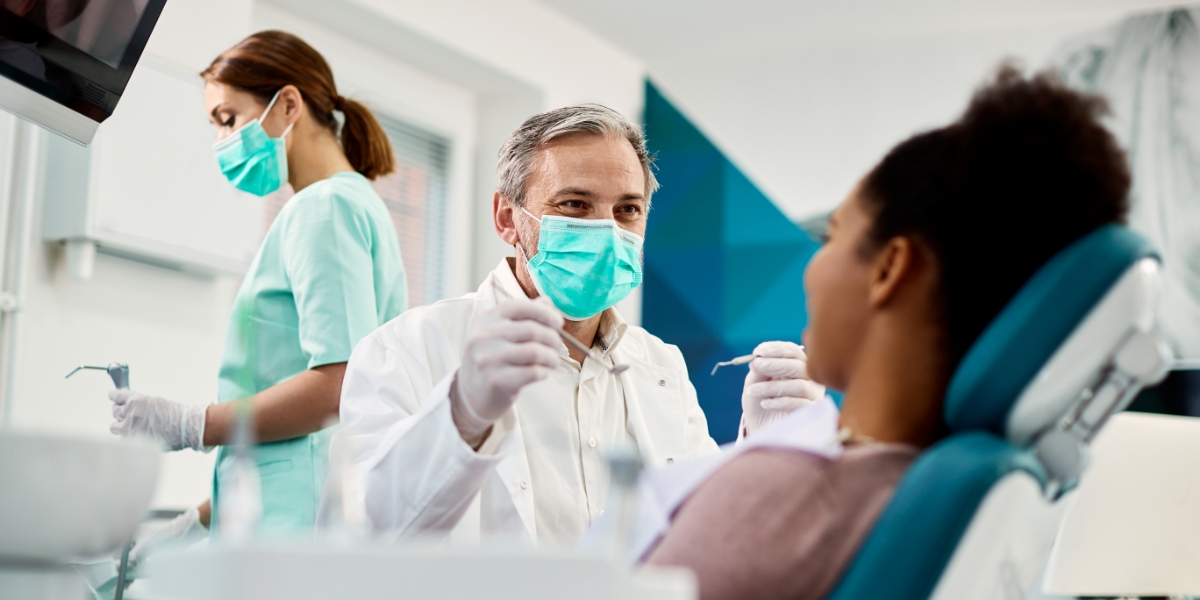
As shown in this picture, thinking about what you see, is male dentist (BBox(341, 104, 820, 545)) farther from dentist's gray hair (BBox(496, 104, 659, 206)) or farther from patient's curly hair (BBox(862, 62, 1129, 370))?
patient's curly hair (BBox(862, 62, 1129, 370))

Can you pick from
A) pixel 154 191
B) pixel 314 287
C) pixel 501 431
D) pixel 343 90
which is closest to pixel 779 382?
pixel 501 431

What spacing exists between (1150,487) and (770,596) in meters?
1.45

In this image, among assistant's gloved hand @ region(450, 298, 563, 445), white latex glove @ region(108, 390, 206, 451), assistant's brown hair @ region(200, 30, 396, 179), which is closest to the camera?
assistant's gloved hand @ region(450, 298, 563, 445)

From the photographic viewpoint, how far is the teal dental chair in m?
0.77

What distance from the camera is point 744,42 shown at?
4.45 meters

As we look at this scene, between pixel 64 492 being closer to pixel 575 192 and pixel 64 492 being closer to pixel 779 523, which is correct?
pixel 779 523

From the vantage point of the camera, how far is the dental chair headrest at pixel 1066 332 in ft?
2.55

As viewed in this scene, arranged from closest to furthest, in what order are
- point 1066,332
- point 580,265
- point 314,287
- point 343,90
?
point 1066,332 < point 580,265 < point 314,287 < point 343,90

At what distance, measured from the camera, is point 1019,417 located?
2.64ft

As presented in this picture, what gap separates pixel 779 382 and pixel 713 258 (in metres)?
3.00

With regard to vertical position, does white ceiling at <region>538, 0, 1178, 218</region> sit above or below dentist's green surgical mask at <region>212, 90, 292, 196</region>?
above

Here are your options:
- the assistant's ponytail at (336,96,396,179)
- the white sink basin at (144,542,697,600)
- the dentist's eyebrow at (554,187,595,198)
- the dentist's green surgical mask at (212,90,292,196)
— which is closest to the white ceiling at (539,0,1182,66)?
the assistant's ponytail at (336,96,396,179)

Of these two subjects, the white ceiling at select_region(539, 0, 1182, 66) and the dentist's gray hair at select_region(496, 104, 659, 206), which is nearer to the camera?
the dentist's gray hair at select_region(496, 104, 659, 206)

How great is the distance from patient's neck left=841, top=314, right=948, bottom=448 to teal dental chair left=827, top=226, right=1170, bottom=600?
0.06 meters
